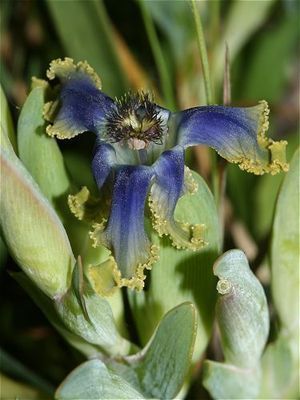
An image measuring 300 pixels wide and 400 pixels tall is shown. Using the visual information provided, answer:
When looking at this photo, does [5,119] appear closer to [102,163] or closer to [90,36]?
[102,163]

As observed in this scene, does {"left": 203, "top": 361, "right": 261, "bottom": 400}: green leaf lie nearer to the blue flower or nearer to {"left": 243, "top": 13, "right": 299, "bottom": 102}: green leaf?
the blue flower

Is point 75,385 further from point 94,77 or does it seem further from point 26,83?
point 26,83

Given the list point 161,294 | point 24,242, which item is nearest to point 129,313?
point 161,294

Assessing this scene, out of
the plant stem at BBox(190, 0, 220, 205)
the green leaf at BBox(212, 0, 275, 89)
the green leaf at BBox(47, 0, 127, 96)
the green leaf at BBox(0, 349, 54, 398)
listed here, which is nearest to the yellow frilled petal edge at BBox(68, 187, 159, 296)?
the plant stem at BBox(190, 0, 220, 205)

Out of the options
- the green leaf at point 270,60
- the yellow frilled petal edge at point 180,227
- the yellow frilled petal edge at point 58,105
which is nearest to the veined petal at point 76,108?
the yellow frilled petal edge at point 58,105

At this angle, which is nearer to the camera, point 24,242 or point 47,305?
point 24,242

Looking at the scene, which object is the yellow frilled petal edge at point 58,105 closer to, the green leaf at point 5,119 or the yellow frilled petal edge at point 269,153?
the green leaf at point 5,119
